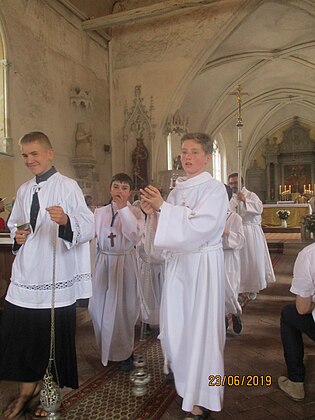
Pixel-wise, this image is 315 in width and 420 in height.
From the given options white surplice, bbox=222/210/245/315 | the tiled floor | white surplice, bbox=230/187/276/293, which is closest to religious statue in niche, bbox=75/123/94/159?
white surplice, bbox=230/187/276/293

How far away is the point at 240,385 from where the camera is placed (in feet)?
10.9

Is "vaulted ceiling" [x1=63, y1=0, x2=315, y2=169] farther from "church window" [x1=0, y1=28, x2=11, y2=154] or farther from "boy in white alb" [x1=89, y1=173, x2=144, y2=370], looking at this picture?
"boy in white alb" [x1=89, y1=173, x2=144, y2=370]

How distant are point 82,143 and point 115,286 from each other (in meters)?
7.36

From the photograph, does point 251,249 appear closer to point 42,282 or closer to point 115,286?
point 115,286

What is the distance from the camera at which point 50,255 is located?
2.75 meters

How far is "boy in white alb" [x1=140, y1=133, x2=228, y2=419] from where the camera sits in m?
2.54

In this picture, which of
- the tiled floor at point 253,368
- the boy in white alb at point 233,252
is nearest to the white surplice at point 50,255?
the tiled floor at point 253,368

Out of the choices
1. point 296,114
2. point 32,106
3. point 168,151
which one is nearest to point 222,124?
point 168,151

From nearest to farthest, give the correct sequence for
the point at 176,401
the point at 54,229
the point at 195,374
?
A: the point at 195,374
the point at 54,229
the point at 176,401

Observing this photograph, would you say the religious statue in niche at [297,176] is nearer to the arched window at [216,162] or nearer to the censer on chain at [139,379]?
the arched window at [216,162]

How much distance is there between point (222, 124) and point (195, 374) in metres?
16.3

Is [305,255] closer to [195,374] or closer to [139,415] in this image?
[195,374]

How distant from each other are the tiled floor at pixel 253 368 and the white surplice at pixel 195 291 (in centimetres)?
42

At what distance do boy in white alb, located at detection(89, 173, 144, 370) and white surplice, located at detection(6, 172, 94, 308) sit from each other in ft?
2.32
